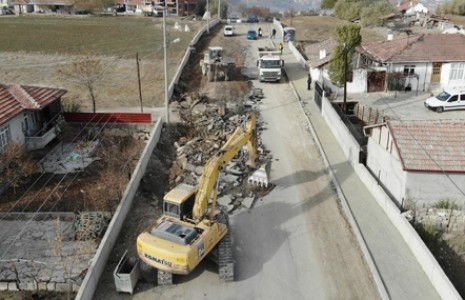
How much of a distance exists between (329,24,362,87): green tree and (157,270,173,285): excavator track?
20945 millimetres

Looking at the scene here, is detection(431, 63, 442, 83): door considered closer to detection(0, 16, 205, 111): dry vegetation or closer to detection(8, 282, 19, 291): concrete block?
detection(0, 16, 205, 111): dry vegetation

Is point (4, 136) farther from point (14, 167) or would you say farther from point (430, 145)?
point (430, 145)

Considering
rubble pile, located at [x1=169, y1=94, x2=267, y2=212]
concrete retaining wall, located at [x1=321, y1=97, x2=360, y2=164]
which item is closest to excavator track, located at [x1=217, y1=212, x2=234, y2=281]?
rubble pile, located at [x1=169, y1=94, x2=267, y2=212]

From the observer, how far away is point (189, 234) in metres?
14.8

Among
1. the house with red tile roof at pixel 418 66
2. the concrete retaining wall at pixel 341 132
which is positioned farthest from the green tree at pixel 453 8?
the concrete retaining wall at pixel 341 132

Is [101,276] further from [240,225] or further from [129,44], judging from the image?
[129,44]

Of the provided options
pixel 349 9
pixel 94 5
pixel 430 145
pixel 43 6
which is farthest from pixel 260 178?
pixel 43 6

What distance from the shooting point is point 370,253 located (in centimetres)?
1677

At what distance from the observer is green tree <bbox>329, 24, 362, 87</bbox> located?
106ft

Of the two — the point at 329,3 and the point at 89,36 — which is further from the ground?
the point at 329,3

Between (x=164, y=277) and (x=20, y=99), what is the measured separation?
1681 cm

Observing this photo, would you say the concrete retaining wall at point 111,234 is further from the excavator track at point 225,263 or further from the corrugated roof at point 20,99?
the corrugated roof at point 20,99

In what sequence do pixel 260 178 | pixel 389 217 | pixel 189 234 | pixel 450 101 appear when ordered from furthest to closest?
pixel 450 101
pixel 260 178
pixel 389 217
pixel 189 234

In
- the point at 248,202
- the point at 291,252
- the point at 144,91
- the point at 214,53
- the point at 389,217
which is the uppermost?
the point at 214,53
